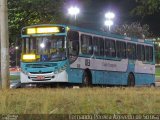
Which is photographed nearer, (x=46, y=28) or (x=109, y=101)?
(x=109, y=101)

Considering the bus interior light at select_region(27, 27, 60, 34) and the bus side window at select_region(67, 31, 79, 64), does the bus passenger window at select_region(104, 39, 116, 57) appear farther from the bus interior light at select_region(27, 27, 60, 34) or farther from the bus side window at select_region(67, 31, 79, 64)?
the bus interior light at select_region(27, 27, 60, 34)

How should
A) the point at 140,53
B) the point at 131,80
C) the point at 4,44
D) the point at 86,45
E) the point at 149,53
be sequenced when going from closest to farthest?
the point at 4,44 < the point at 86,45 < the point at 131,80 < the point at 140,53 < the point at 149,53

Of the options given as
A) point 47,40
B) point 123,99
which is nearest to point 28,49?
point 47,40

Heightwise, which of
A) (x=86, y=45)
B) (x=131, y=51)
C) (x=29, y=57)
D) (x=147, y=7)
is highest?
(x=147, y=7)

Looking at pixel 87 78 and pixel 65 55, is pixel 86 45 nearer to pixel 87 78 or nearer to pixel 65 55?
pixel 87 78

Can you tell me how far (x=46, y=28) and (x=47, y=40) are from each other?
740mm

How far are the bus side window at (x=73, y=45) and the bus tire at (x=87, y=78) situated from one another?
4.42 feet

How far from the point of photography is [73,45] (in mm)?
26234

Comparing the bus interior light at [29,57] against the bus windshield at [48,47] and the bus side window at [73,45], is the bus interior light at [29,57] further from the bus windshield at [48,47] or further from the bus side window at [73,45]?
→ the bus side window at [73,45]

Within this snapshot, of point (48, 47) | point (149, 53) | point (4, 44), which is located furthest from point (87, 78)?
point (149, 53)

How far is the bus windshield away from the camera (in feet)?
84.7

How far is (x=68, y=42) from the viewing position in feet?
85.1

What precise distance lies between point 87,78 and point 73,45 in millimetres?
2339

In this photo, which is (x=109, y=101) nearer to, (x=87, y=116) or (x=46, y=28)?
(x=87, y=116)
